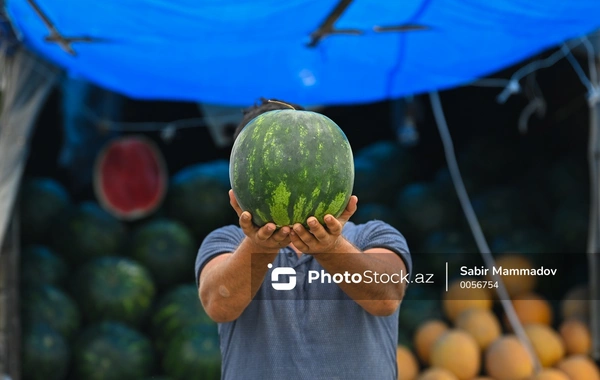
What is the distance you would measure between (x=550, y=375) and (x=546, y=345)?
25 centimetres

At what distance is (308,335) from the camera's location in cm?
212

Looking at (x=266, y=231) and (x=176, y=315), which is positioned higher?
(x=176, y=315)

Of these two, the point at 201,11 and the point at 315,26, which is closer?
the point at 201,11

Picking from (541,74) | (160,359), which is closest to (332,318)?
(160,359)

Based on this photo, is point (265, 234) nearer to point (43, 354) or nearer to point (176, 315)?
point (43, 354)

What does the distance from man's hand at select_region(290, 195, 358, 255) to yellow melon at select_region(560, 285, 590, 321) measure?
3.50 meters

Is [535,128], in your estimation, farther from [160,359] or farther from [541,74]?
[160,359]

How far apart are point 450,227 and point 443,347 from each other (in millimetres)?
1285

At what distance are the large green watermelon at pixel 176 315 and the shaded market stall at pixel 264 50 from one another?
1106 millimetres

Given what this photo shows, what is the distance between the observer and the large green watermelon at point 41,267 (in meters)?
5.14

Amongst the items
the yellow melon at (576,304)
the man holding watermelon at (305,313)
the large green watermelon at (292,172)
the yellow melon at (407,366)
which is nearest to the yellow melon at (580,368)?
the yellow melon at (576,304)

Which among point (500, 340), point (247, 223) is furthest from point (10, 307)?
point (247, 223)

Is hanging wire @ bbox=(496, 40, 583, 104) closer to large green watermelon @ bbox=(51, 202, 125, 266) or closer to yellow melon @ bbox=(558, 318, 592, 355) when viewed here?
yellow melon @ bbox=(558, 318, 592, 355)

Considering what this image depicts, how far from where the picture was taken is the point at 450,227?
222 inches
